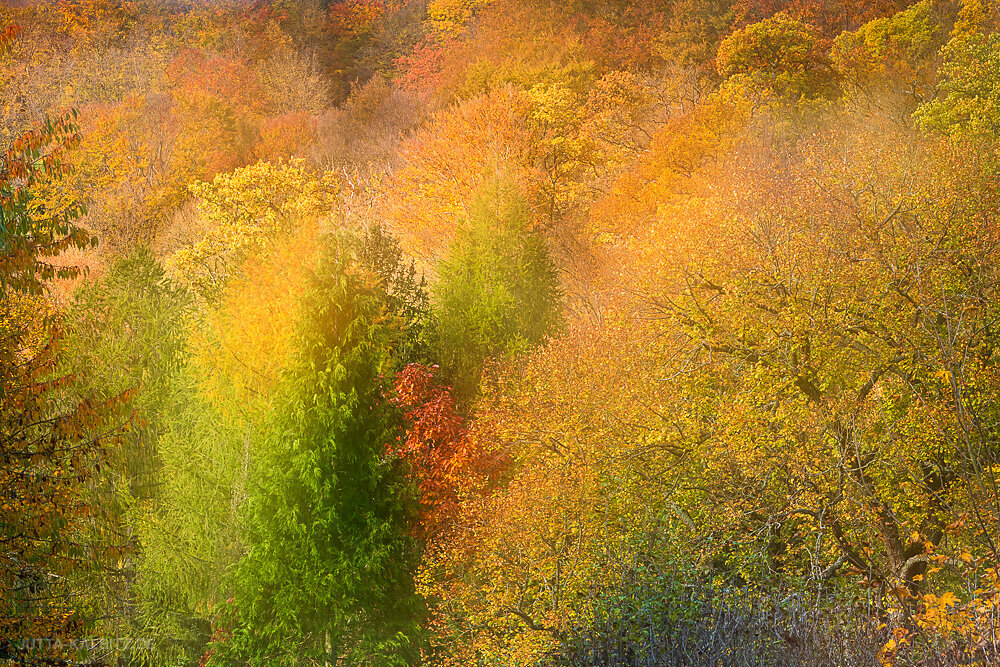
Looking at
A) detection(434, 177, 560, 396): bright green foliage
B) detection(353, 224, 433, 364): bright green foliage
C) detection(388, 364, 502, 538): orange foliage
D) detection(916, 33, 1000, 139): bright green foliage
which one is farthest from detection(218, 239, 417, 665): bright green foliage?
detection(916, 33, 1000, 139): bright green foliage

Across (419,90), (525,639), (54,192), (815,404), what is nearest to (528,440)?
(525,639)

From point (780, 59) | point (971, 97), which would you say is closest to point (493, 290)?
point (971, 97)

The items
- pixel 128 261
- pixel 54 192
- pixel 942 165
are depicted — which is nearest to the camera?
pixel 942 165

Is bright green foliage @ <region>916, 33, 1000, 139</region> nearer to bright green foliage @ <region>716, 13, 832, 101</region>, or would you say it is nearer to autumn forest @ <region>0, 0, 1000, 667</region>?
autumn forest @ <region>0, 0, 1000, 667</region>

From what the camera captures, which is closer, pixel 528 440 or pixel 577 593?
pixel 577 593

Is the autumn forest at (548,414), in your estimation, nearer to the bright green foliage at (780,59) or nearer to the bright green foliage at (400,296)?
the bright green foliage at (400,296)

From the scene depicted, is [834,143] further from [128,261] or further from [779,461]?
[128,261]

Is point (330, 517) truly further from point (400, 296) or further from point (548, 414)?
point (400, 296)
